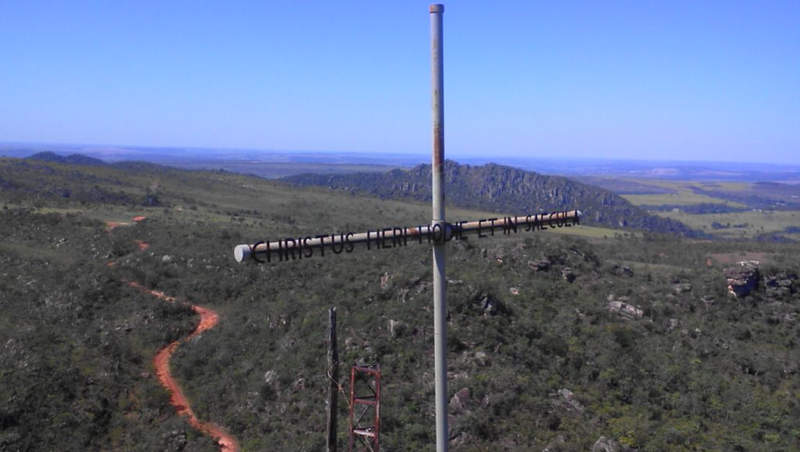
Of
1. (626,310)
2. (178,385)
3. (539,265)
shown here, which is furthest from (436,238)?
(539,265)

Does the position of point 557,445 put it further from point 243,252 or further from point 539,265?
point 539,265

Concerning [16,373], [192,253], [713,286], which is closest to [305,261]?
[192,253]

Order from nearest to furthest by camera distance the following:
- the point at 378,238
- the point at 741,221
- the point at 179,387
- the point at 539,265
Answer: the point at 378,238 → the point at 179,387 → the point at 539,265 → the point at 741,221

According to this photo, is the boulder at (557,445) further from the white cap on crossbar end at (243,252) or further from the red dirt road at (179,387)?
the white cap on crossbar end at (243,252)

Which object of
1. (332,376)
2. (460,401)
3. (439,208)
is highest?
(439,208)

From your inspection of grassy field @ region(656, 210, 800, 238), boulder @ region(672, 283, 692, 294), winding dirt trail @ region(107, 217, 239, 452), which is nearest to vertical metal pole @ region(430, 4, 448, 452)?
winding dirt trail @ region(107, 217, 239, 452)

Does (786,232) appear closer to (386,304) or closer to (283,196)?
(283,196)

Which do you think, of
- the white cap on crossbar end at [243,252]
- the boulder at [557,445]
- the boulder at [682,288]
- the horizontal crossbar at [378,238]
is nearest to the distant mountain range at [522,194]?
the boulder at [682,288]
